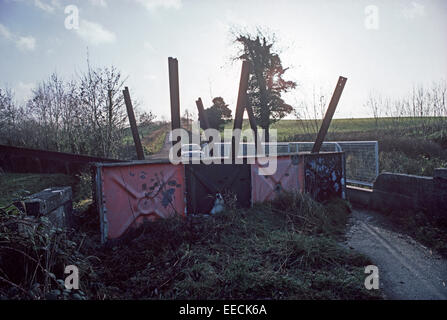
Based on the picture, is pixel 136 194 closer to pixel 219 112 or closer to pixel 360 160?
pixel 360 160

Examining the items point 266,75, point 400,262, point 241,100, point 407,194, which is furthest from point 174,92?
point 266,75

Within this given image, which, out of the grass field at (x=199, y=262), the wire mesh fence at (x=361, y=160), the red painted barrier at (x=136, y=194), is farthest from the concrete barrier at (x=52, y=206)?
the wire mesh fence at (x=361, y=160)

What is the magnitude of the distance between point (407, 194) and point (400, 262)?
264cm

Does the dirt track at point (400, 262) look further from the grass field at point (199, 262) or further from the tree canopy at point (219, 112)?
the tree canopy at point (219, 112)

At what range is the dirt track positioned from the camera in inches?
129

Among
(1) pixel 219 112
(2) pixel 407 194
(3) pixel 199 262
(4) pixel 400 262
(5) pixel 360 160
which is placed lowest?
(4) pixel 400 262

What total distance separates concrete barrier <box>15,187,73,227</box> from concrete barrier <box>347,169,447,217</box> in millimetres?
6657

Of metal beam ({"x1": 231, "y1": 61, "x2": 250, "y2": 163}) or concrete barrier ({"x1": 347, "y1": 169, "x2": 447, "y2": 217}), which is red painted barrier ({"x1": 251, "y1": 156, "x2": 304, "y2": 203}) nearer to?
metal beam ({"x1": 231, "y1": 61, "x2": 250, "y2": 163})

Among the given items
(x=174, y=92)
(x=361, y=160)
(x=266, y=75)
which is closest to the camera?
(x=174, y=92)

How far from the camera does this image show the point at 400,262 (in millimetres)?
4098

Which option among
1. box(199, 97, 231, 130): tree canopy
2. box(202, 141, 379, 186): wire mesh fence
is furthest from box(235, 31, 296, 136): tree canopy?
box(202, 141, 379, 186): wire mesh fence

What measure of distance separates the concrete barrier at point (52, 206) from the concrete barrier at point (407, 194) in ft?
21.8
